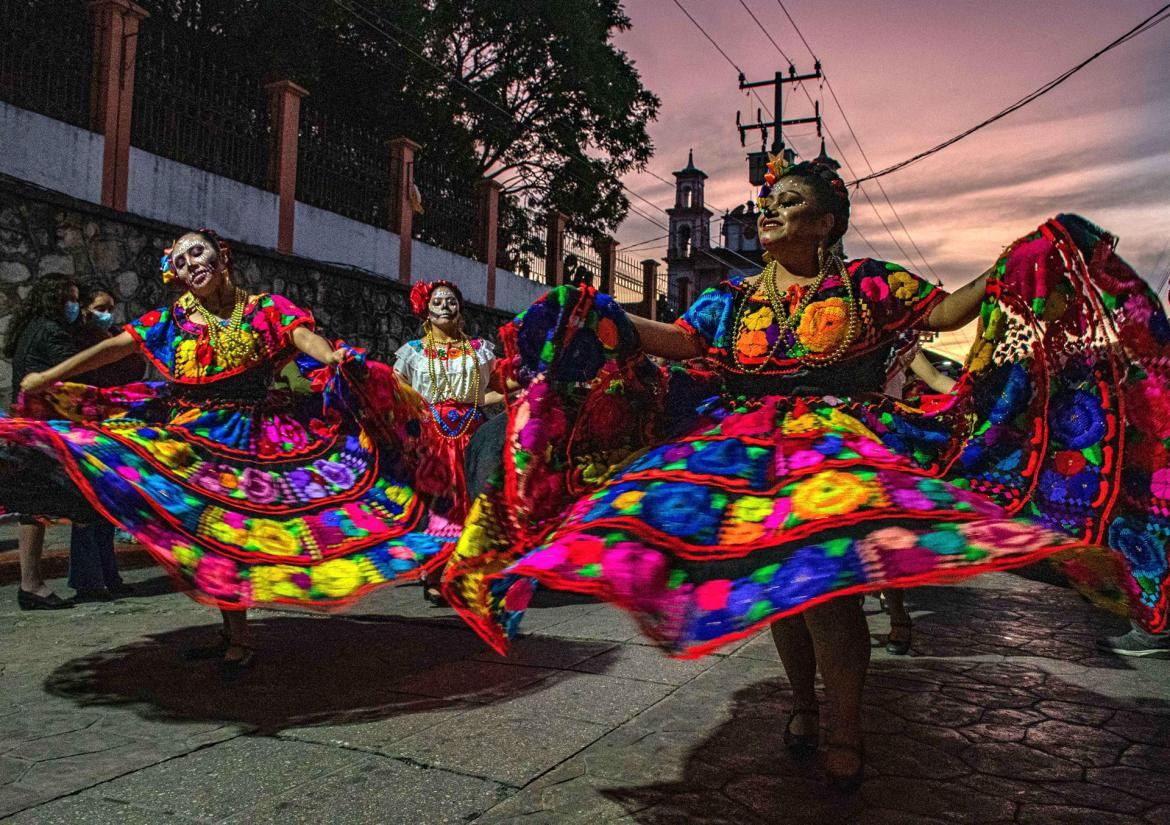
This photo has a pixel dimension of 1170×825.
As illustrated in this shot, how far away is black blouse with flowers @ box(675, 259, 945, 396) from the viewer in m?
2.99

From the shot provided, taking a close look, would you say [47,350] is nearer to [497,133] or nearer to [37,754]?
[37,754]

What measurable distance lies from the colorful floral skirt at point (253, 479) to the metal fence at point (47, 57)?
695 cm

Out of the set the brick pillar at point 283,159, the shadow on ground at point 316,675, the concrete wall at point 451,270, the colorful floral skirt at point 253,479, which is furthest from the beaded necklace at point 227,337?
the concrete wall at point 451,270

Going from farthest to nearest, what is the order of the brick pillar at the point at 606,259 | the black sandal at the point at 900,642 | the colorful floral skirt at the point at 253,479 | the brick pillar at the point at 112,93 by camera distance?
Result: the brick pillar at the point at 606,259 → the brick pillar at the point at 112,93 → the black sandal at the point at 900,642 → the colorful floral skirt at the point at 253,479

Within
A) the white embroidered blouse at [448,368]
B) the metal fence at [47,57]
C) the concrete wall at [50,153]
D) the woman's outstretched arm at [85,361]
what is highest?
the metal fence at [47,57]

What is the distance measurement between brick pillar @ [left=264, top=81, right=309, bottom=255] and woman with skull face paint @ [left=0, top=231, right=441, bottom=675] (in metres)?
8.78

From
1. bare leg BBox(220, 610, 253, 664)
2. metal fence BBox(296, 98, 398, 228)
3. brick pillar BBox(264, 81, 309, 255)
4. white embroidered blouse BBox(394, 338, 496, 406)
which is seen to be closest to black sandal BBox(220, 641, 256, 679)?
bare leg BBox(220, 610, 253, 664)

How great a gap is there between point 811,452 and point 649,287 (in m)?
23.4

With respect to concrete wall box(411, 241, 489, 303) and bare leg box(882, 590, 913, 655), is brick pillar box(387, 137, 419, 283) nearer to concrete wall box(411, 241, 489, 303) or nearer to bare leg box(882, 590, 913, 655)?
concrete wall box(411, 241, 489, 303)

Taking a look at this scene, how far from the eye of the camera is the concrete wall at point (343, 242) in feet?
43.0

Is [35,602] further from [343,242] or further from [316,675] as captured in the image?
[343,242]

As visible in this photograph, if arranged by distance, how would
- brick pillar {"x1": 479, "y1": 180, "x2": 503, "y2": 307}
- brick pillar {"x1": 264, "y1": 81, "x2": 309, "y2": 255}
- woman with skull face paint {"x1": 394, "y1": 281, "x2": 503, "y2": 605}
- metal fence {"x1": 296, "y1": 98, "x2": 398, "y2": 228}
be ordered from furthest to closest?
brick pillar {"x1": 479, "y1": 180, "x2": 503, "y2": 307}, metal fence {"x1": 296, "y1": 98, "x2": 398, "y2": 228}, brick pillar {"x1": 264, "y1": 81, "x2": 309, "y2": 255}, woman with skull face paint {"x1": 394, "y1": 281, "x2": 503, "y2": 605}

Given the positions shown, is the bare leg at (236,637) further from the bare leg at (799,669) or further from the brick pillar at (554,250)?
the brick pillar at (554,250)

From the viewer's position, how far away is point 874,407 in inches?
115
